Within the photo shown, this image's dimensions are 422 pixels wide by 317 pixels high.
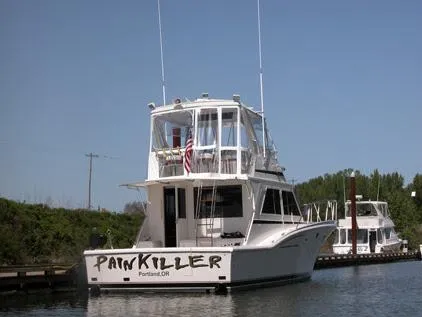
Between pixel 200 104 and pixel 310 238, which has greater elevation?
pixel 200 104

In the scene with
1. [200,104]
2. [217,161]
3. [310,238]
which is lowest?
[310,238]

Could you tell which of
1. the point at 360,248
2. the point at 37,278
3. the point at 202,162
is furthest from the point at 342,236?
the point at 37,278

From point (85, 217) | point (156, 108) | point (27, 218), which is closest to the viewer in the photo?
point (156, 108)

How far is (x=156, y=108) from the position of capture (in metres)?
23.3

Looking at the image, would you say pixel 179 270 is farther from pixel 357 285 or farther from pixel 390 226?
pixel 390 226

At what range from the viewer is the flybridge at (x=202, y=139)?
22.3 m

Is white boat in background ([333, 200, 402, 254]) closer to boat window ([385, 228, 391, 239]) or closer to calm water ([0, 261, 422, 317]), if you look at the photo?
boat window ([385, 228, 391, 239])

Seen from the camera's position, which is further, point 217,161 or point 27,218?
point 27,218

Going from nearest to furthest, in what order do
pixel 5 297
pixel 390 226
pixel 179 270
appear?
1. pixel 179 270
2. pixel 5 297
3. pixel 390 226

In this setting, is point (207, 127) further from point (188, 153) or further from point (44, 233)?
point (44, 233)

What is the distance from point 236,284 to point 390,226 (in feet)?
122

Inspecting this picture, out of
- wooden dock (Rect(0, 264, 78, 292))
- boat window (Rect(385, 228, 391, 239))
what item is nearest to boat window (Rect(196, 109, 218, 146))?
wooden dock (Rect(0, 264, 78, 292))

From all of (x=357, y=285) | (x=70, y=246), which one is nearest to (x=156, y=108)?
(x=357, y=285)

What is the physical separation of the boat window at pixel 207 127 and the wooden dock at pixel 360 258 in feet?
66.9
